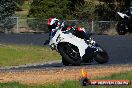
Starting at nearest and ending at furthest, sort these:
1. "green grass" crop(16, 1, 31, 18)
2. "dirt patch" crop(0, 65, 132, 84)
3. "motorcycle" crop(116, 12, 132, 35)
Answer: "dirt patch" crop(0, 65, 132, 84) < "motorcycle" crop(116, 12, 132, 35) < "green grass" crop(16, 1, 31, 18)

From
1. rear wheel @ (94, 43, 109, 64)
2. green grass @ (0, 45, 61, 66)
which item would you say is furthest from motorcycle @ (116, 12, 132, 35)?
rear wheel @ (94, 43, 109, 64)

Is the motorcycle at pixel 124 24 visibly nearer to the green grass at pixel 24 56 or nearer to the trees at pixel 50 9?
the green grass at pixel 24 56

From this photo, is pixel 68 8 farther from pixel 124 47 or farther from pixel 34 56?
pixel 34 56

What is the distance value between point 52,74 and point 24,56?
1041 centimetres

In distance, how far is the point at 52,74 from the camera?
14.9m

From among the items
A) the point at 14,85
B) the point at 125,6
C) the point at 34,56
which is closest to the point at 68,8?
the point at 125,6

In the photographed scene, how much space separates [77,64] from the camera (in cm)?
1839

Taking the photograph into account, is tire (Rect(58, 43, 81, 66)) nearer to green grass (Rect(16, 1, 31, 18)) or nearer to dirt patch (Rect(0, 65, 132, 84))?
dirt patch (Rect(0, 65, 132, 84))

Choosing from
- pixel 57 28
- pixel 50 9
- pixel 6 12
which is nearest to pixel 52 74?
pixel 57 28

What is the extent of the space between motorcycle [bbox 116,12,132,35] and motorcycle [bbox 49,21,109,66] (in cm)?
1438

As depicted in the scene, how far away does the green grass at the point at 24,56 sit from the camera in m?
23.5

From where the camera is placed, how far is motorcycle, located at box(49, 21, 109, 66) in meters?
18.3

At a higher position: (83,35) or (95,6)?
(83,35)

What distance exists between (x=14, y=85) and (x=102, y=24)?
33.6 meters
